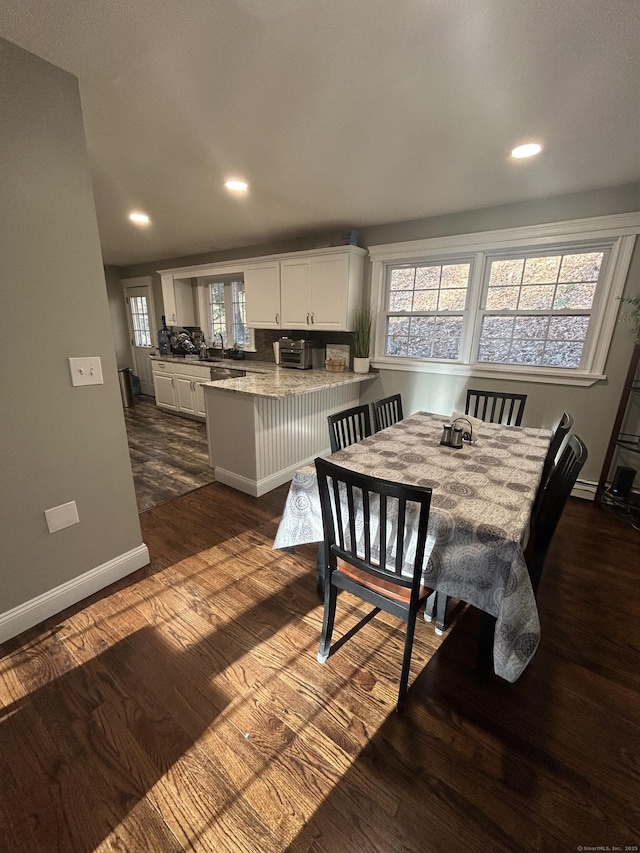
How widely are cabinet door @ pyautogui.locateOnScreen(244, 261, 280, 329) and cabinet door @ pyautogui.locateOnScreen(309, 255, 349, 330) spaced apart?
20.6 inches

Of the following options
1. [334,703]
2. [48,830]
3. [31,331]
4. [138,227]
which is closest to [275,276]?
[138,227]

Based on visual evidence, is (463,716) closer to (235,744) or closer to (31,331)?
(235,744)

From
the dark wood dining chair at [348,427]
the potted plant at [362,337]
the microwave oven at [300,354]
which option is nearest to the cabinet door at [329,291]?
the potted plant at [362,337]

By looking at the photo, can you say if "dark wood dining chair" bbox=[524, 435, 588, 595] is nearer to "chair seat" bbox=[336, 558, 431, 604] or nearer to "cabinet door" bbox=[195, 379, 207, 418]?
"chair seat" bbox=[336, 558, 431, 604]

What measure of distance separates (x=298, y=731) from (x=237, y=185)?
3.19 m

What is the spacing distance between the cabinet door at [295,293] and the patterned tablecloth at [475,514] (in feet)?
7.50

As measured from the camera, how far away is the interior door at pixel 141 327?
6086mm

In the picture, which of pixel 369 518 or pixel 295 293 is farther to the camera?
pixel 295 293

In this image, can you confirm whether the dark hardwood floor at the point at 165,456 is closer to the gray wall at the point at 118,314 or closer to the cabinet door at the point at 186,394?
the cabinet door at the point at 186,394

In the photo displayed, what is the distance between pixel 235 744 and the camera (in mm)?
1213

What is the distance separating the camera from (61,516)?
1.69 meters

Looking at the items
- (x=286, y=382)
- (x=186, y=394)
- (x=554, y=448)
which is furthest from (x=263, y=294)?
(x=554, y=448)

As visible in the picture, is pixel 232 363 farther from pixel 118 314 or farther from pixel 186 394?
pixel 118 314

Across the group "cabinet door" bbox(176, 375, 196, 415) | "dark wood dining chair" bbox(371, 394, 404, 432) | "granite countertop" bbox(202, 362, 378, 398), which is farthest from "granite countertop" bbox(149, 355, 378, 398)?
"dark wood dining chair" bbox(371, 394, 404, 432)
